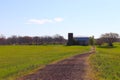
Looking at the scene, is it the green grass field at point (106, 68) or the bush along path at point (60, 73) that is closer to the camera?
the bush along path at point (60, 73)

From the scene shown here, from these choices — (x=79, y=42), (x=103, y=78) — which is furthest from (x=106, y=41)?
(x=103, y=78)

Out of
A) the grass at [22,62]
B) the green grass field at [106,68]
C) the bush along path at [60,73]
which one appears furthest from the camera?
the grass at [22,62]

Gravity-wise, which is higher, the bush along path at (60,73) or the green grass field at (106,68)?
the bush along path at (60,73)

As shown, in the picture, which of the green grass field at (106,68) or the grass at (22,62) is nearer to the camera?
the green grass field at (106,68)

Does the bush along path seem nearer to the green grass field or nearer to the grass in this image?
the green grass field

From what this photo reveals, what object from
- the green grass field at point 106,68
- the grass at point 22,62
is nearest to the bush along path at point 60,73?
the green grass field at point 106,68

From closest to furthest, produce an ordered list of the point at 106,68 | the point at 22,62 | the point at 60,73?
the point at 60,73 < the point at 106,68 < the point at 22,62

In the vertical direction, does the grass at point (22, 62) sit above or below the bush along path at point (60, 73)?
below

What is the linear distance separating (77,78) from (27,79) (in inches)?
122

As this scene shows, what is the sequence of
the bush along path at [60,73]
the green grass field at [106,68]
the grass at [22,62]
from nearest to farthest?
the bush along path at [60,73], the green grass field at [106,68], the grass at [22,62]

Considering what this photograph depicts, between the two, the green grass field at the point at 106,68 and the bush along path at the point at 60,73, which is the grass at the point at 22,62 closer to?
the bush along path at the point at 60,73

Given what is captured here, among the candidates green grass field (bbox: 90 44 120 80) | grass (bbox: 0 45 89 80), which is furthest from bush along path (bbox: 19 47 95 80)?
grass (bbox: 0 45 89 80)

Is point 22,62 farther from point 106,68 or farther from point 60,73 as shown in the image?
point 60,73

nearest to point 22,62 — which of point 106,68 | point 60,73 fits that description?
point 106,68
